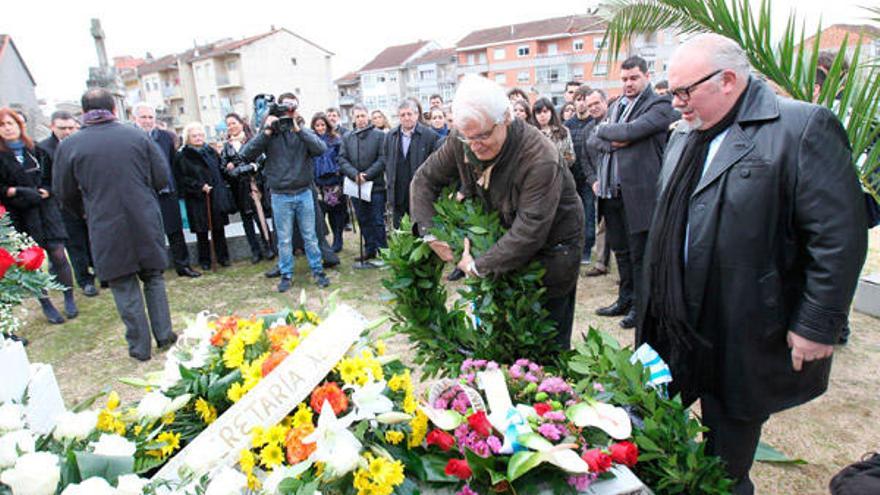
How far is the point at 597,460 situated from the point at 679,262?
0.88 metres

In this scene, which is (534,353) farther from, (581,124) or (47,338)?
(47,338)

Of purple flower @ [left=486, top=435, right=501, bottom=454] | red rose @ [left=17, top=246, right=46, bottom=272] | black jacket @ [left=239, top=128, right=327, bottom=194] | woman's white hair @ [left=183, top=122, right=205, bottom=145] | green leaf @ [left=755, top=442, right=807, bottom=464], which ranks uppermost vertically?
woman's white hair @ [left=183, top=122, right=205, bottom=145]

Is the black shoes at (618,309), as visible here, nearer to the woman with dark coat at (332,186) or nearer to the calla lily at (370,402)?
the calla lily at (370,402)

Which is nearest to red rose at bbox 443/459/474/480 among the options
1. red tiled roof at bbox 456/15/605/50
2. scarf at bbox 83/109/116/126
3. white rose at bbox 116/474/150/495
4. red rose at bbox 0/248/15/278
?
white rose at bbox 116/474/150/495

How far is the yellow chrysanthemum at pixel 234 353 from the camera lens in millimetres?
1734

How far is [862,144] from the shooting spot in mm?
2160

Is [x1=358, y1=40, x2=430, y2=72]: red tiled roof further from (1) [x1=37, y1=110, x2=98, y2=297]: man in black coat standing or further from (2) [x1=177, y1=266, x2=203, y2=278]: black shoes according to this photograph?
(1) [x1=37, y1=110, x2=98, y2=297]: man in black coat standing

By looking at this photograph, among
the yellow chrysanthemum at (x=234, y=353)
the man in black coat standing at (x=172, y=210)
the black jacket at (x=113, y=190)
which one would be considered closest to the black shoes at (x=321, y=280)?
the man in black coat standing at (x=172, y=210)

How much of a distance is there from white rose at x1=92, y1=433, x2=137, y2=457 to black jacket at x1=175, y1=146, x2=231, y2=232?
5.89 m

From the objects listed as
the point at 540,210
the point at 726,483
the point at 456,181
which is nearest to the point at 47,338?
the point at 456,181

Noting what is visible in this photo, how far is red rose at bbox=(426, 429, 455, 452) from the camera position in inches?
60.4

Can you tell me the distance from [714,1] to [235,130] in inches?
236

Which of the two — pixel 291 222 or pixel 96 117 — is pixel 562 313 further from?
pixel 291 222

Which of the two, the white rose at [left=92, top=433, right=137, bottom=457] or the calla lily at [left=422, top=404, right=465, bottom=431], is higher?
the white rose at [left=92, top=433, right=137, bottom=457]
